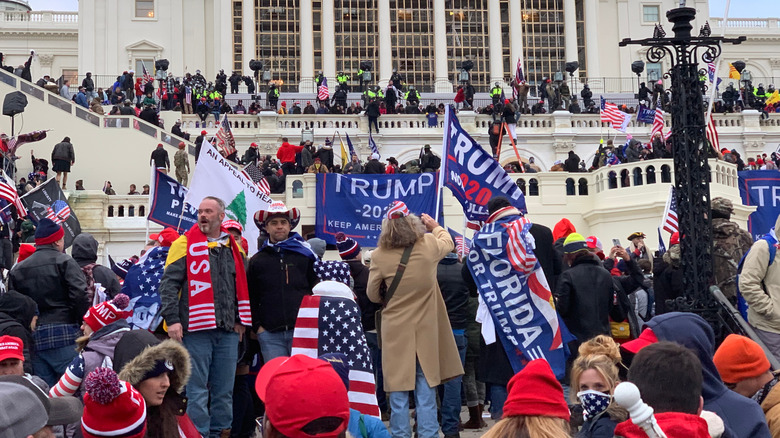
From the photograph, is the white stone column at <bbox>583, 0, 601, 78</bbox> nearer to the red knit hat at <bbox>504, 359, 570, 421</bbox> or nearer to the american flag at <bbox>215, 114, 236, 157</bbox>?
the american flag at <bbox>215, 114, 236, 157</bbox>

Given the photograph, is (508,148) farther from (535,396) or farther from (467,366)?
(535,396)

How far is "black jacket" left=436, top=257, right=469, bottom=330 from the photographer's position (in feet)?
25.8

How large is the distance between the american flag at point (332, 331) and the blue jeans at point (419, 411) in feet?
2.50

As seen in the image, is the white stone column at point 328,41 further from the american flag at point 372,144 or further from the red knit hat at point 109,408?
the red knit hat at point 109,408

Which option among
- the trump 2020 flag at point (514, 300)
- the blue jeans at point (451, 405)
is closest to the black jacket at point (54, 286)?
the blue jeans at point (451, 405)

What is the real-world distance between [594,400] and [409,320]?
2303 millimetres

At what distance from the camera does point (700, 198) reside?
766 cm

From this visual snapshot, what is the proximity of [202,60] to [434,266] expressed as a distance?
44.4 metres

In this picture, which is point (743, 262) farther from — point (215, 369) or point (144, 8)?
point (144, 8)

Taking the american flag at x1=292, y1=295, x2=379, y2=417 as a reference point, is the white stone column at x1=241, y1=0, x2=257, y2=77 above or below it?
above

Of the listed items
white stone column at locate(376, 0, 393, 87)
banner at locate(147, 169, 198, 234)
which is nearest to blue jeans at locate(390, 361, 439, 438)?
banner at locate(147, 169, 198, 234)

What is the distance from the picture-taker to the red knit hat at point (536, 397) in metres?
3.36

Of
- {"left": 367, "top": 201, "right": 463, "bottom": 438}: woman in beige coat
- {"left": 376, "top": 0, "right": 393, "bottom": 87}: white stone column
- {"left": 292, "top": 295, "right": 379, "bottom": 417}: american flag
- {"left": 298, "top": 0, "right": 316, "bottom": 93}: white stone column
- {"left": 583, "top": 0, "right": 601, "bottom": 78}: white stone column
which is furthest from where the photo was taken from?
{"left": 583, "top": 0, "right": 601, "bottom": 78}: white stone column

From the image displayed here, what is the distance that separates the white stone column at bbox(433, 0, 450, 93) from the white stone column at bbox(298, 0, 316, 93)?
17.1 feet
